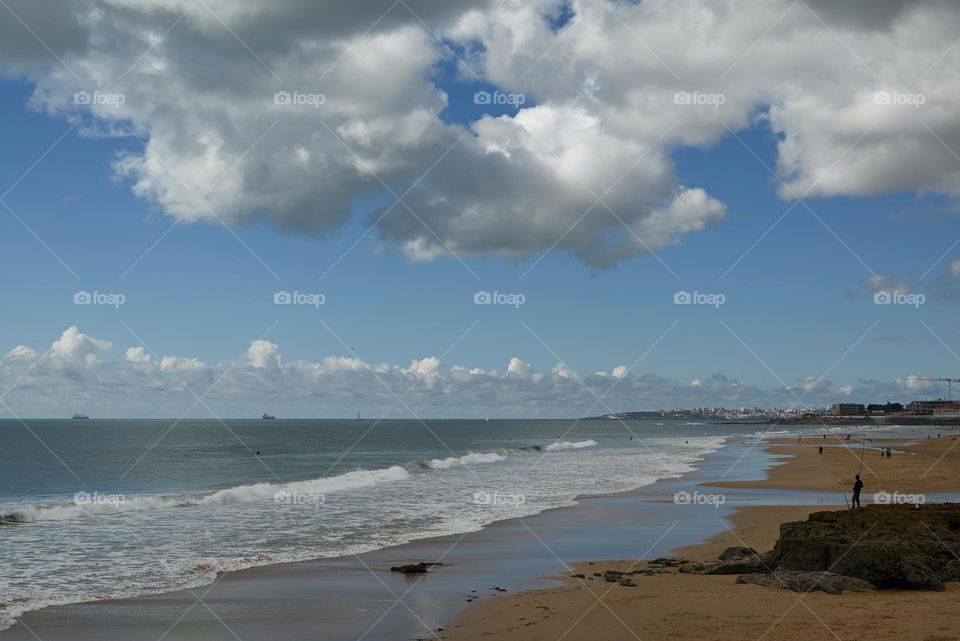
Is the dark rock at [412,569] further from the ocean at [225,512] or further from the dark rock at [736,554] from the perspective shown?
the dark rock at [736,554]

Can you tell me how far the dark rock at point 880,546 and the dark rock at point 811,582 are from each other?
388mm

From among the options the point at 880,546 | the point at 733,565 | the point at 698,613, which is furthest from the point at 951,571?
the point at 698,613

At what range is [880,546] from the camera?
48.3 ft

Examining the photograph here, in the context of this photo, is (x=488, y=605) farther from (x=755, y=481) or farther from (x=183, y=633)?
(x=755, y=481)

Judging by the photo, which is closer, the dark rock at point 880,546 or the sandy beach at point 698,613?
the sandy beach at point 698,613

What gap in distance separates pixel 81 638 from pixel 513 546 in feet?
39.1

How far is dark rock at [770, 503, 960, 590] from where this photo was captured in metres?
14.4

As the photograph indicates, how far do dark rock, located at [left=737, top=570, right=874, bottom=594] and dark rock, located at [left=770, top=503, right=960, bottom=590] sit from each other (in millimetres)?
388

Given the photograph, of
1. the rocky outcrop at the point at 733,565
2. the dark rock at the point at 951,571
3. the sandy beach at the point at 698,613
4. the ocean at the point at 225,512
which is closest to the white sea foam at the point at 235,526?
the ocean at the point at 225,512

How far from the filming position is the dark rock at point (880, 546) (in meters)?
14.4

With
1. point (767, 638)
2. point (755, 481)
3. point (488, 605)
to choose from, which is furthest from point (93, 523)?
point (755, 481)

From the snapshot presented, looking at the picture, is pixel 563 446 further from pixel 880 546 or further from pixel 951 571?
pixel 880 546

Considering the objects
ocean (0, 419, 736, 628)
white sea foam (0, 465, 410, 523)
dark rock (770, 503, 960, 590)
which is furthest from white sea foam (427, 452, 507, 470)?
dark rock (770, 503, 960, 590)

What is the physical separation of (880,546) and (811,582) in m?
1.57
